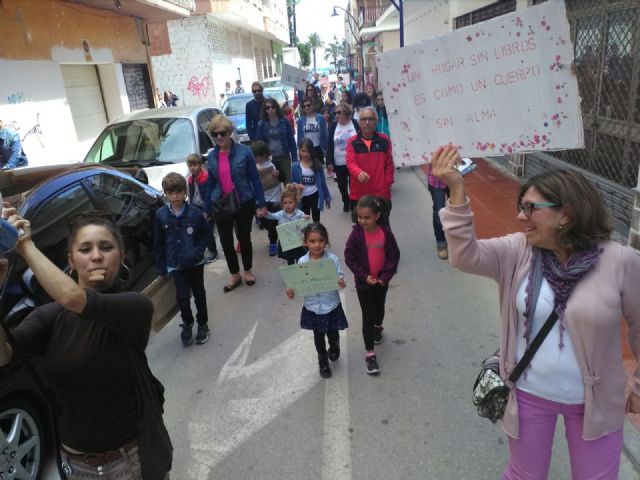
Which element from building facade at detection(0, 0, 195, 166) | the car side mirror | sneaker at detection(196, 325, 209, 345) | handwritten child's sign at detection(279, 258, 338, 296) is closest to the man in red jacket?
handwritten child's sign at detection(279, 258, 338, 296)

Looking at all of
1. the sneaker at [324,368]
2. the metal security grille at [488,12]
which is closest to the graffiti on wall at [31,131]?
the sneaker at [324,368]

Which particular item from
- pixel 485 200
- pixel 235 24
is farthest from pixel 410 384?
pixel 235 24

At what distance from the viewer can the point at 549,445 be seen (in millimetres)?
2094

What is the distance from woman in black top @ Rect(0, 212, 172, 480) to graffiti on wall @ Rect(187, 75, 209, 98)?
2273cm

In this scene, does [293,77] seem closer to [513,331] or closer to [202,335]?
[202,335]

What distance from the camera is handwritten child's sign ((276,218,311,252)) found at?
4336 millimetres

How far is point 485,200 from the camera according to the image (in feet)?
26.5

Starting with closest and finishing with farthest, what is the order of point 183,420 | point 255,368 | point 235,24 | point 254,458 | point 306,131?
point 254,458
point 183,420
point 255,368
point 306,131
point 235,24

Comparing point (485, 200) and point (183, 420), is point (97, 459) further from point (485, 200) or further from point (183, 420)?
point (485, 200)

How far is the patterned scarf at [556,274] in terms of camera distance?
1857mm

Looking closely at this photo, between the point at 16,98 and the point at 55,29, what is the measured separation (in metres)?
2.23

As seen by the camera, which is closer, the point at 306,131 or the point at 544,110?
the point at 544,110

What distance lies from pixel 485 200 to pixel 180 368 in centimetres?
576

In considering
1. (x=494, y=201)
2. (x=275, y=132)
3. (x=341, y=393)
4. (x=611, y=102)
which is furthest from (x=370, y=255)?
(x=494, y=201)
